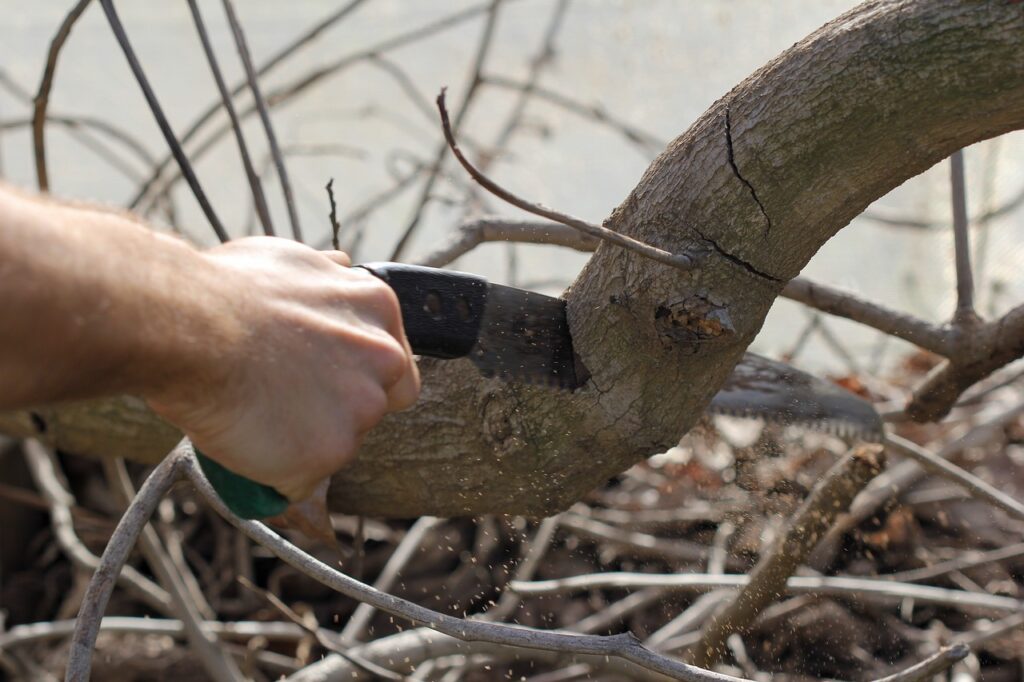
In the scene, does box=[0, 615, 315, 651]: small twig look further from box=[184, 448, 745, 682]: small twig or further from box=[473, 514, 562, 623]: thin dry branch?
box=[184, 448, 745, 682]: small twig

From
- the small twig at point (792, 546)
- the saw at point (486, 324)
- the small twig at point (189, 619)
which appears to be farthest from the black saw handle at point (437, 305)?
the small twig at point (189, 619)

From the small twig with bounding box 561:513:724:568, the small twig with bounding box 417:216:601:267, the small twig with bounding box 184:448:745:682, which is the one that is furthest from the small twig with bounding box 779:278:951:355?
the small twig with bounding box 561:513:724:568

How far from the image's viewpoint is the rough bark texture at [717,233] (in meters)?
0.86

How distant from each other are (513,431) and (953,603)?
118 cm

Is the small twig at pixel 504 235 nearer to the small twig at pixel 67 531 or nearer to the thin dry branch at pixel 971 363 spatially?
the thin dry branch at pixel 971 363

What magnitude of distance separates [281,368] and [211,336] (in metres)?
0.07

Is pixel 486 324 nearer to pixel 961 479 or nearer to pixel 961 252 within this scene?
pixel 961 252

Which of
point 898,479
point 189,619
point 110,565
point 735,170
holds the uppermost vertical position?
point 735,170

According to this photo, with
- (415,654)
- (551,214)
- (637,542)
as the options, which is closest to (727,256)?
(551,214)

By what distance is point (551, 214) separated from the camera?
2.70 ft

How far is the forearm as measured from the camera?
564mm

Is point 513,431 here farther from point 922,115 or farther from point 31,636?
point 31,636

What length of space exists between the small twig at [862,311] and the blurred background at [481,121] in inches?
55.8

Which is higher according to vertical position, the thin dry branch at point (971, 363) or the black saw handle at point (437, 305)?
the thin dry branch at point (971, 363)
